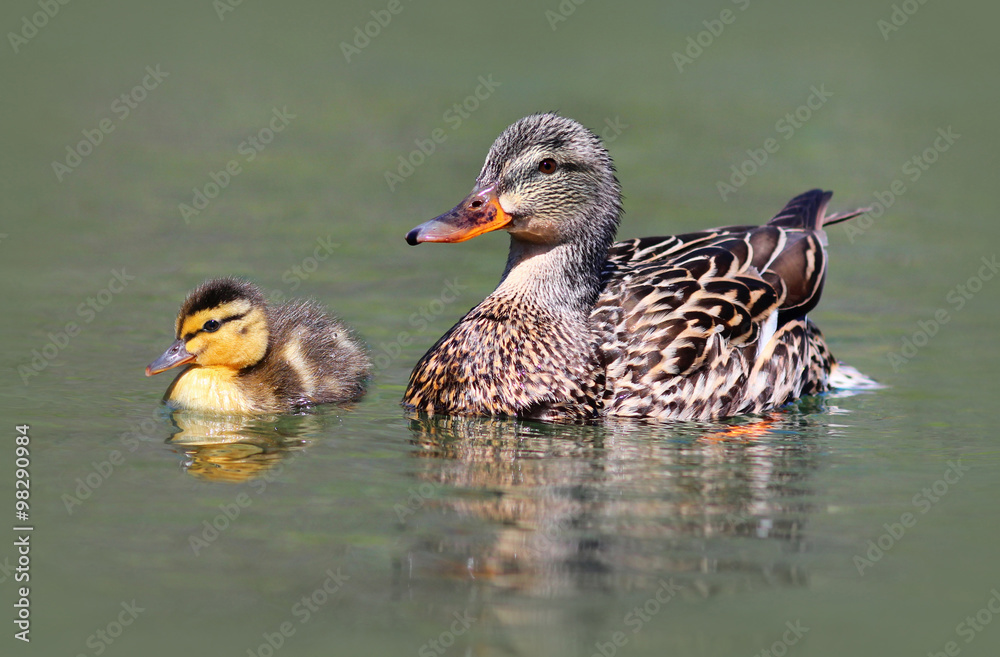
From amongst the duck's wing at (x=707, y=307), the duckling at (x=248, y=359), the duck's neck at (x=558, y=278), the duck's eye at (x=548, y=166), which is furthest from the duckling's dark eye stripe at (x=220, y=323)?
the duck's wing at (x=707, y=307)

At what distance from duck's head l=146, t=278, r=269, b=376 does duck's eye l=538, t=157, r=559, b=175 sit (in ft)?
5.81

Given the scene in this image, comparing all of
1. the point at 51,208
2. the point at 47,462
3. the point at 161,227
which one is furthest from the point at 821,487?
the point at 51,208

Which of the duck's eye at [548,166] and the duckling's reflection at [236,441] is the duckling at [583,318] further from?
the duckling's reflection at [236,441]

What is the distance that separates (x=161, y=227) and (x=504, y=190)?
450 centimetres

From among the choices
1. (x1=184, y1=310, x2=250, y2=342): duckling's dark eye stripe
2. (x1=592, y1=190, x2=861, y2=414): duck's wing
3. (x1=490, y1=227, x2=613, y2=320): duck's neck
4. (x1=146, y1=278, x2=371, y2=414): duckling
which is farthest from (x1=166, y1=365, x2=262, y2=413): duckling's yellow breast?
(x1=592, y1=190, x2=861, y2=414): duck's wing

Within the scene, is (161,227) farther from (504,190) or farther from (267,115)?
(504,190)

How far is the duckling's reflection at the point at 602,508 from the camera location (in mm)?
5379

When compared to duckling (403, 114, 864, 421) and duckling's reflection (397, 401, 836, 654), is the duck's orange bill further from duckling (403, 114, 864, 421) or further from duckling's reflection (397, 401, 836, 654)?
duckling's reflection (397, 401, 836, 654)

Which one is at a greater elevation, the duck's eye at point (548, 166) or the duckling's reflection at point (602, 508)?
the duck's eye at point (548, 166)

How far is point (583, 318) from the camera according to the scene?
304 inches

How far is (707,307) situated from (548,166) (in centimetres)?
121

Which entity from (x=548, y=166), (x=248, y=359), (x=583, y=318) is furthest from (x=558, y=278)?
(x=248, y=359)

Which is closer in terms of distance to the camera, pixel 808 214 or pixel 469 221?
pixel 469 221

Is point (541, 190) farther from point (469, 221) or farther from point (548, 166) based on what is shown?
point (469, 221)
